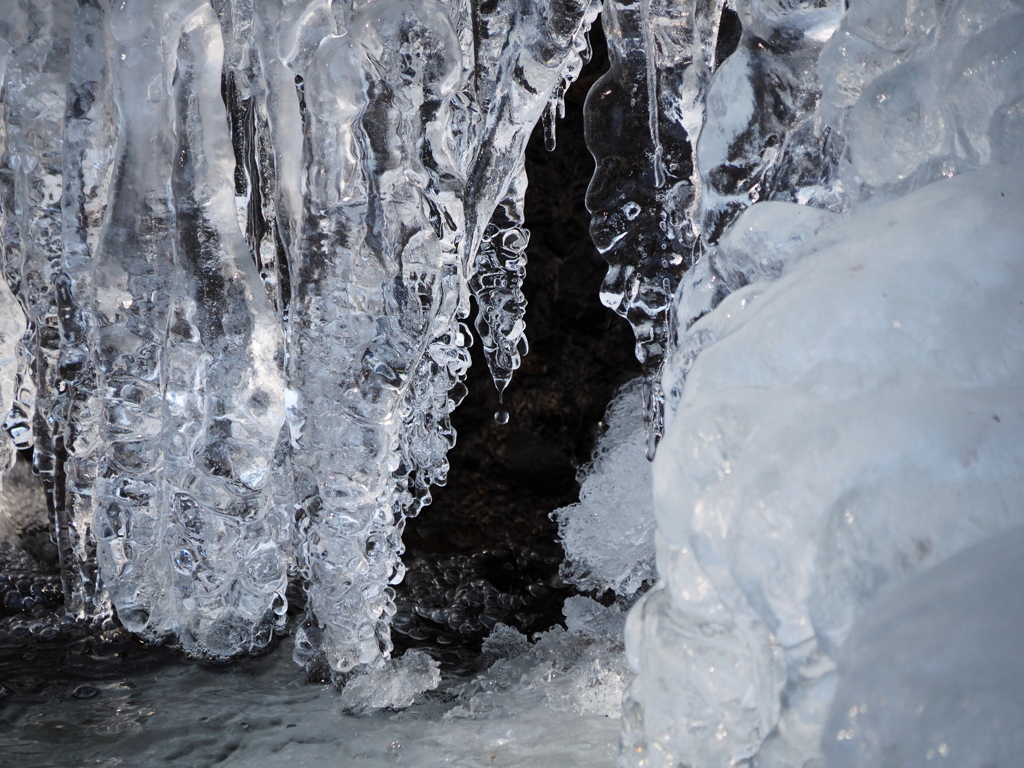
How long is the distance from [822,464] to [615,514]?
1.96 meters

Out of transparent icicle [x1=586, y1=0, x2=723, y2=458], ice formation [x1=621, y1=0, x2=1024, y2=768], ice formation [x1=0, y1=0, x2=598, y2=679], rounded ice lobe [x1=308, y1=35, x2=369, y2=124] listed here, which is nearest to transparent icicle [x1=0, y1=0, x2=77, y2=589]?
Result: ice formation [x1=0, y1=0, x2=598, y2=679]

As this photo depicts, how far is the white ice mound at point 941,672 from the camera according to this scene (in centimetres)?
64

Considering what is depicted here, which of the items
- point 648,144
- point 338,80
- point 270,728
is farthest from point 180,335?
point 648,144

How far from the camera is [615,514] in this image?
8.79 ft

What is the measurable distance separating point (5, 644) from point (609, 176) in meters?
1.64

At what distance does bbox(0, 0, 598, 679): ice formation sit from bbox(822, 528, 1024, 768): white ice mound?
113 cm

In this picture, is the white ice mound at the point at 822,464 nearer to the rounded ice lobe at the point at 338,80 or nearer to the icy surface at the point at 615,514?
the rounded ice lobe at the point at 338,80

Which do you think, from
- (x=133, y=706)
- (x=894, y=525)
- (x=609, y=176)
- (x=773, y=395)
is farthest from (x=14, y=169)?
(x=894, y=525)

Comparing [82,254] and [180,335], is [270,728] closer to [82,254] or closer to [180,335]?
[180,335]

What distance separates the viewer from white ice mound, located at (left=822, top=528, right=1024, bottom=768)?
64 cm

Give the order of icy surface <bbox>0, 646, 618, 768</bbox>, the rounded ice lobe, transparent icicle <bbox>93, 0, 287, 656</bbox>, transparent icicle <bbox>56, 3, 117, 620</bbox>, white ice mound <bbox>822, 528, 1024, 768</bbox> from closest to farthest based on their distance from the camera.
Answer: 1. white ice mound <bbox>822, 528, 1024, 768</bbox>
2. icy surface <bbox>0, 646, 618, 768</bbox>
3. the rounded ice lobe
4. transparent icicle <bbox>93, 0, 287, 656</bbox>
5. transparent icicle <bbox>56, 3, 117, 620</bbox>

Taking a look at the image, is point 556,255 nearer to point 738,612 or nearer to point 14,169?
point 14,169

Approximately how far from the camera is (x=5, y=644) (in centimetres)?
215

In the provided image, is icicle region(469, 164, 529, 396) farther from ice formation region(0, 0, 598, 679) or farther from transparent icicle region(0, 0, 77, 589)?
transparent icicle region(0, 0, 77, 589)
